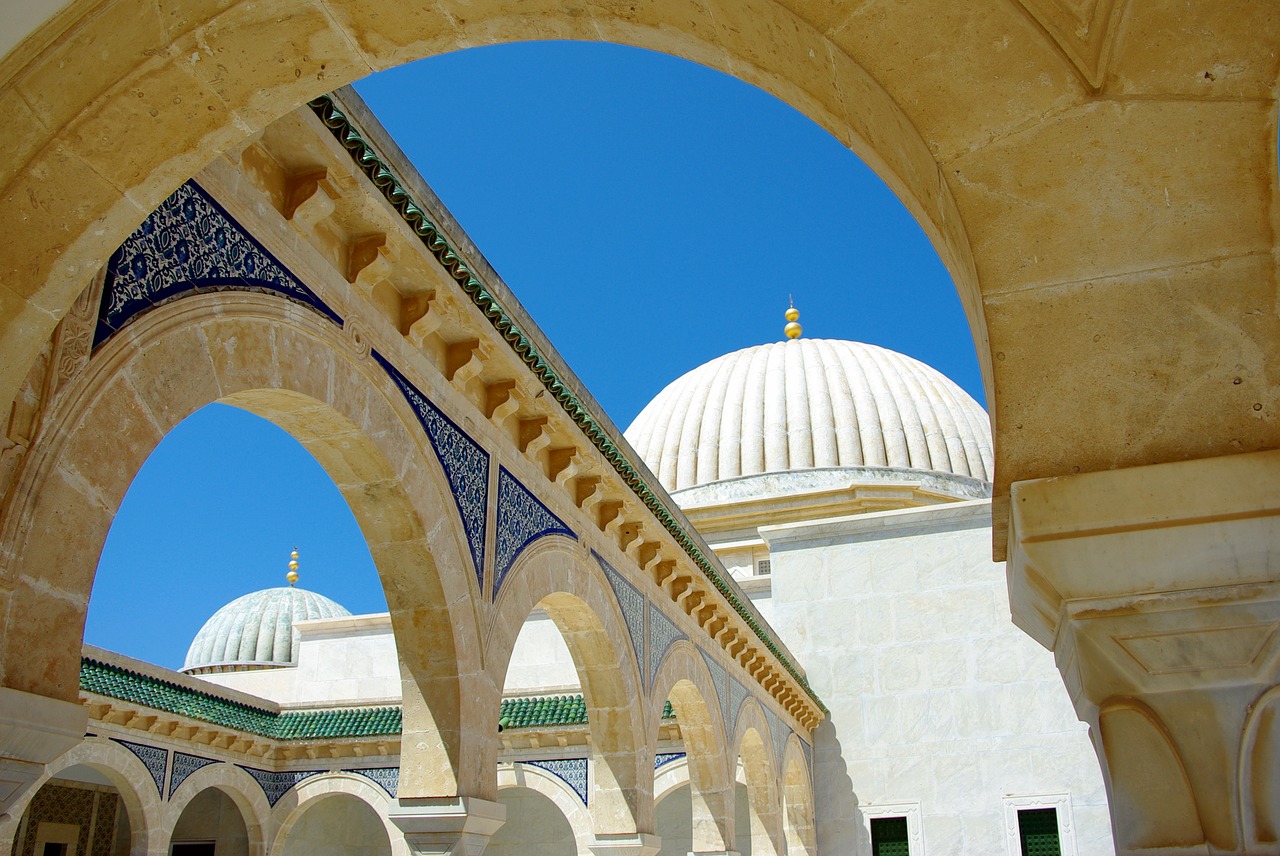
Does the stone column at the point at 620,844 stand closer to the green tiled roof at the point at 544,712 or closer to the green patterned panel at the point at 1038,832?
the green tiled roof at the point at 544,712

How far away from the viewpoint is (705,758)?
1067cm

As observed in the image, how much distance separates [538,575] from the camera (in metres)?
6.96

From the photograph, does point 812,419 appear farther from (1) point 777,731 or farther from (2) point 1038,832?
(2) point 1038,832

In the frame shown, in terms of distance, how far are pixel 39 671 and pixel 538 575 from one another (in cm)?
405

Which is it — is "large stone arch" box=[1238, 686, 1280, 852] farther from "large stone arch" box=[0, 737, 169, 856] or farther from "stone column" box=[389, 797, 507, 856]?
"large stone arch" box=[0, 737, 169, 856]

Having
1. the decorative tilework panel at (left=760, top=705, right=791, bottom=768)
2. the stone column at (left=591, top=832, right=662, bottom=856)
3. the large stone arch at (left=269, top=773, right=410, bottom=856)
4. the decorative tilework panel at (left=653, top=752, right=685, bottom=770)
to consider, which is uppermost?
the decorative tilework panel at (left=760, top=705, right=791, bottom=768)

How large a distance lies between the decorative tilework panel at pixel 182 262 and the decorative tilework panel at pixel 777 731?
32.0ft

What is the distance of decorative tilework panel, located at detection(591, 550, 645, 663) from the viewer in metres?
8.28

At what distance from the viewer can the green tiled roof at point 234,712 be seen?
1063cm

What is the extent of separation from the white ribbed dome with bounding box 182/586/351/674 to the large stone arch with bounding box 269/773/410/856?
891 cm

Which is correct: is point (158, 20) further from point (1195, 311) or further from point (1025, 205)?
point (1195, 311)

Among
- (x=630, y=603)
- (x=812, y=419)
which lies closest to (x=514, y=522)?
(x=630, y=603)

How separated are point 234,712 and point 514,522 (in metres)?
7.81

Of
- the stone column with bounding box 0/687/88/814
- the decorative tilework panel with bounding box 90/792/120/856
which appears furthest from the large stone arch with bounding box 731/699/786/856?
the stone column with bounding box 0/687/88/814
